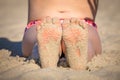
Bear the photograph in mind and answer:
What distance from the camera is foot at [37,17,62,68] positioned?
198cm

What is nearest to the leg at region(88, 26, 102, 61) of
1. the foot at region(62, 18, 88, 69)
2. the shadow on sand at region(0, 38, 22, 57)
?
the foot at region(62, 18, 88, 69)

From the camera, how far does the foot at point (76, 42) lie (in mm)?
1961

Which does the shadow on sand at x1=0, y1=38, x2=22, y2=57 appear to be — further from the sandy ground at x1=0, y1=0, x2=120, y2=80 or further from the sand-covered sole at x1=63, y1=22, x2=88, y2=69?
the sand-covered sole at x1=63, y1=22, x2=88, y2=69

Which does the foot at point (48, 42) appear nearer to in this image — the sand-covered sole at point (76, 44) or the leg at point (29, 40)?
the sand-covered sole at point (76, 44)

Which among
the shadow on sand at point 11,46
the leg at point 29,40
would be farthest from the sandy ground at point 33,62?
the leg at point 29,40

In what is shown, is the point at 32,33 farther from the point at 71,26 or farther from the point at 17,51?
the point at 17,51

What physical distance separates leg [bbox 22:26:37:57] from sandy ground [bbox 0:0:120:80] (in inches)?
4.4

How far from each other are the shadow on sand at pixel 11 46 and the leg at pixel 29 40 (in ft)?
1.65

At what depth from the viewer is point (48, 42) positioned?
6.50ft

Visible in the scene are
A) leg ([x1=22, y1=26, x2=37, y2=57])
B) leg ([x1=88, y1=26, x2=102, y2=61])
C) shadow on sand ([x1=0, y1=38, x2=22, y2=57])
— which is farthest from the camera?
shadow on sand ([x1=0, y1=38, x2=22, y2=57])

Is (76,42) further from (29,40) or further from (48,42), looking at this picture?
(29,40)

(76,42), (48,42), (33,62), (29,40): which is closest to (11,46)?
(29,40)

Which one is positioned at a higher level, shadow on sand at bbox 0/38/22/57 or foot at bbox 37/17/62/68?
foot at bbox 37/17/62/68

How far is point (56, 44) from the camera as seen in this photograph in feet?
6.55
